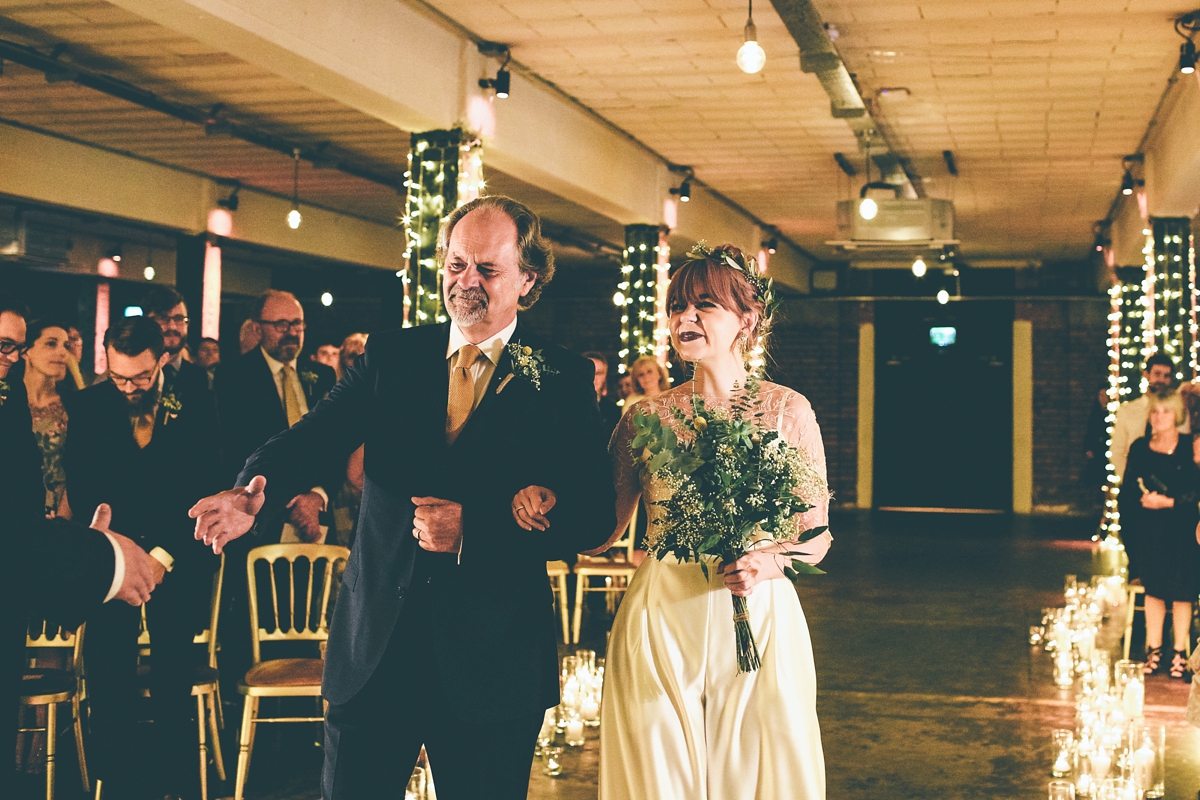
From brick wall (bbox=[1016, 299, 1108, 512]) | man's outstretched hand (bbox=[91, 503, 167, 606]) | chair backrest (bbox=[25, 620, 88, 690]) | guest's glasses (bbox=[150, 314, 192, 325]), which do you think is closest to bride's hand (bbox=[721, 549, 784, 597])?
man's outstretched hand (bbox=[91, 503, 167, 606])

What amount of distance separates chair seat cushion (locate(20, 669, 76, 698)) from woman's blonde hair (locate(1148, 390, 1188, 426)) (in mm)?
5795

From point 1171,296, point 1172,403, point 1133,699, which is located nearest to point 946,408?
point 1171,296

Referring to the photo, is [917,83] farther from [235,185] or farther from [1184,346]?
[235,185]

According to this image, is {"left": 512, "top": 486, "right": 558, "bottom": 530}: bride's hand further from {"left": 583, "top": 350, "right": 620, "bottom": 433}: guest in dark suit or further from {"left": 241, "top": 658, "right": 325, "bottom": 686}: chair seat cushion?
{"left": 583, "top": 350, "right": 620, "bottom": 433}: guest in dark suit

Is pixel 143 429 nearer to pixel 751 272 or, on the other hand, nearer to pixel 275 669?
pixel 275 669

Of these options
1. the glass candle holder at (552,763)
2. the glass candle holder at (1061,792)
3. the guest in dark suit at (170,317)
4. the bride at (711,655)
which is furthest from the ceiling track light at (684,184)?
the bride at (711,655)

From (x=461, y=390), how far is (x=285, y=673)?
238 centimetres

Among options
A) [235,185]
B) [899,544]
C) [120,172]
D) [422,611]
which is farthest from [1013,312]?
[422,611]

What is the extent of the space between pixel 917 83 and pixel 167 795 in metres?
6.72

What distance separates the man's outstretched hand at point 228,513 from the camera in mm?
1924

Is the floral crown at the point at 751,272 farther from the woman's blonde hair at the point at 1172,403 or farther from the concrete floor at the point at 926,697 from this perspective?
the woman's blonde hair at the point at 1172,403

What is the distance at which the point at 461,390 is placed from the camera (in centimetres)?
214

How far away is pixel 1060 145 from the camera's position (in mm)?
9906

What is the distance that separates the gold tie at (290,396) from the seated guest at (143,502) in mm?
1164
